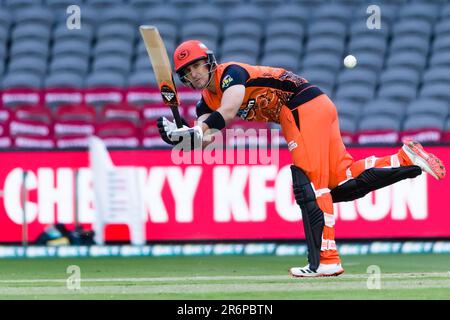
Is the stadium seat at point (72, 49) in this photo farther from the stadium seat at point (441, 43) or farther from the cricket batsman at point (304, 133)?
the cricket batsman at point (304, 133)

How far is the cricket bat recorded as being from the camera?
9.58 metres

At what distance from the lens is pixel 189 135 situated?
370 inches

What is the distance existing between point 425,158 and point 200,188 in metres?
3.99

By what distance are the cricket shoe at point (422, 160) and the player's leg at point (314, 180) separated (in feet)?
2.34

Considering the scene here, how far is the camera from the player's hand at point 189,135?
30.8 feet

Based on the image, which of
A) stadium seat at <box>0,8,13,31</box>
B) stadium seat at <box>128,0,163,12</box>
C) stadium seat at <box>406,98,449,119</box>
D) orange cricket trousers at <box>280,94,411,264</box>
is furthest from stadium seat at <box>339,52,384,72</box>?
orange cricket trousers at <box>280,94,411,264</box>

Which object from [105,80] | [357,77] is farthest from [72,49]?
[357,77]

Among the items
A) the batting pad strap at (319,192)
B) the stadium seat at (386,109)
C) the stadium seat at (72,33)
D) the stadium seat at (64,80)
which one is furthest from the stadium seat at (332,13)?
the batting pad strap at (319,192)

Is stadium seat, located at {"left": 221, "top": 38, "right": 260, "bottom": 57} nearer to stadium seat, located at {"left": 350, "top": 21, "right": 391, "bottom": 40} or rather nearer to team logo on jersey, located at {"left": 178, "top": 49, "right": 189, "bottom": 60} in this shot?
stadium seat, located at {"left": 350, "top": 21, "right": 391, "bottom": 40}

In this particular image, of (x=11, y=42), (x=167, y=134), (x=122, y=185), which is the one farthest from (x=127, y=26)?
(x=167, y=134)

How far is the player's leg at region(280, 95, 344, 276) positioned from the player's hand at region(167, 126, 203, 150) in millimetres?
752

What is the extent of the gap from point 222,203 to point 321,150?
395 cm

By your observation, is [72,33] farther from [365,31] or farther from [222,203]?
[222,203]
